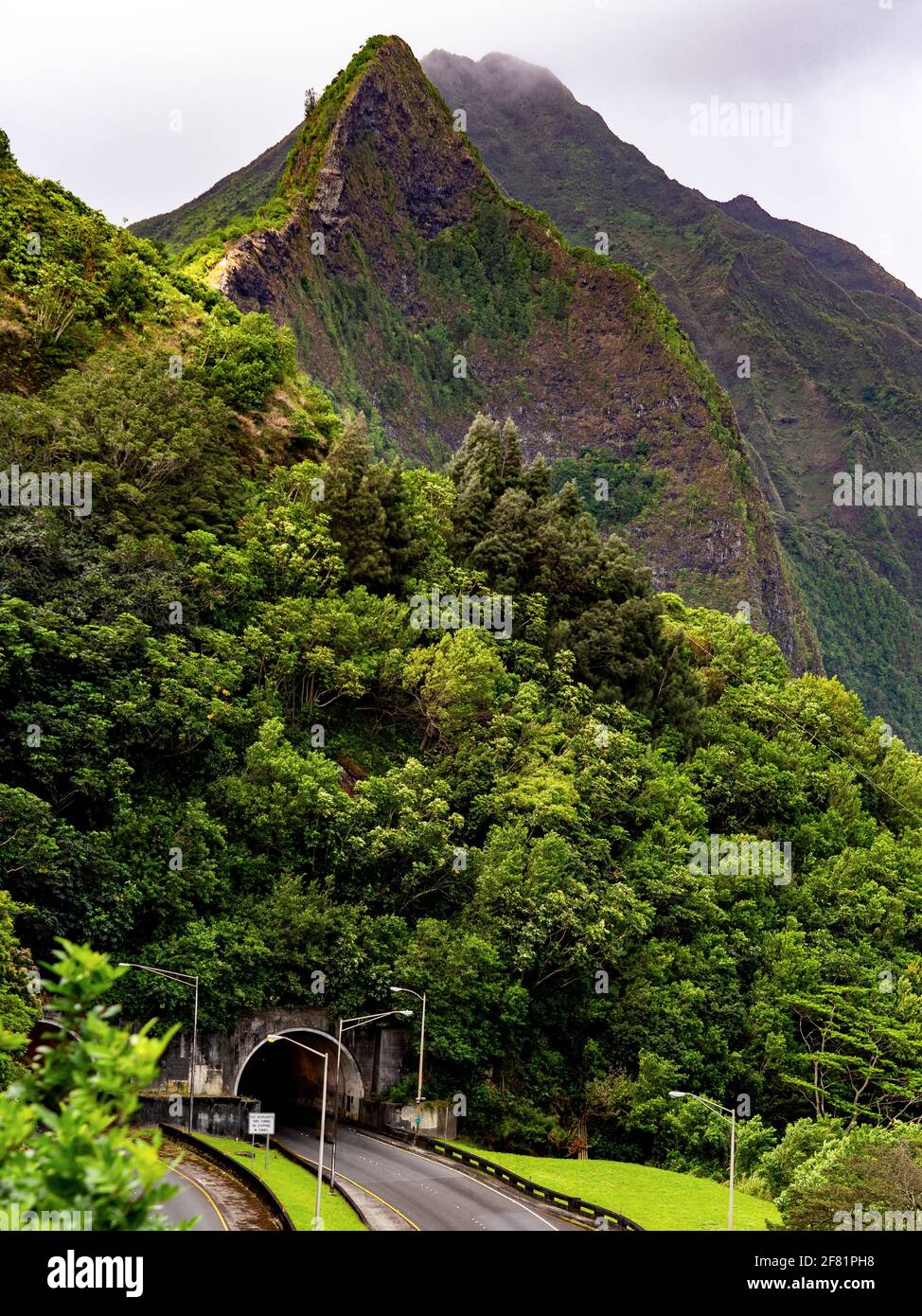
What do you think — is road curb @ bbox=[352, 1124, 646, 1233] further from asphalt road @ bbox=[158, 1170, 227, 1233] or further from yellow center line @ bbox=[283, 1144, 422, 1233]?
asphalt road @ bbox=[158, 1170, 227, 1233]

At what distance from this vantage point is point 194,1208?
121 feet

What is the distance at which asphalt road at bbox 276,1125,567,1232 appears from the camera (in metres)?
40.2

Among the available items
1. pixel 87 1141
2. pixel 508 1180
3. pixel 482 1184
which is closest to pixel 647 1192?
pixel 508 1180

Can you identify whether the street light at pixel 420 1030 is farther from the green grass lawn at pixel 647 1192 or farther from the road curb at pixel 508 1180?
the green grass lawn at pixel 647 1192

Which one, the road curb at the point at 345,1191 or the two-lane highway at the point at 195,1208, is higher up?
the two-lane highway at the point at 195,1208

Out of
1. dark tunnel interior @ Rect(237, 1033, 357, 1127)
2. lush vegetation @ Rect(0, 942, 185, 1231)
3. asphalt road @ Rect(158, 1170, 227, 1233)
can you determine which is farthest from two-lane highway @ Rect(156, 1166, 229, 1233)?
lush vegetation @ Rect(0, 942, 185, 1231)

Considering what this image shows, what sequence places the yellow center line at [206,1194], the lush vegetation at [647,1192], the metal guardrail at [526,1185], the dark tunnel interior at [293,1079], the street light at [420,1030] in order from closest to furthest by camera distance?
the yellow center line at [206,1194] → the metal guardrail at [526,1185] → the lush vegetation at [647,1192] → the street light at [420,1030] → the dark tunnel interior at [293,1079]

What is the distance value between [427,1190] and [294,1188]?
4.74m

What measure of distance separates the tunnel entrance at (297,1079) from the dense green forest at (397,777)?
4447mm

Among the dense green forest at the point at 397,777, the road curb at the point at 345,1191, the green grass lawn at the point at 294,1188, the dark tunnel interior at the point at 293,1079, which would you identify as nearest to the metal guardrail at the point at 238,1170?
the green grass lawn at the point at 294,1188

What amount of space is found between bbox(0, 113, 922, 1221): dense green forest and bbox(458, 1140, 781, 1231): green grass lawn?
289 centimetres

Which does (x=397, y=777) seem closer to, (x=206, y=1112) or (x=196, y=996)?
(x=196, y=996)

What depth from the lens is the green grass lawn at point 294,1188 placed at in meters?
38.3
